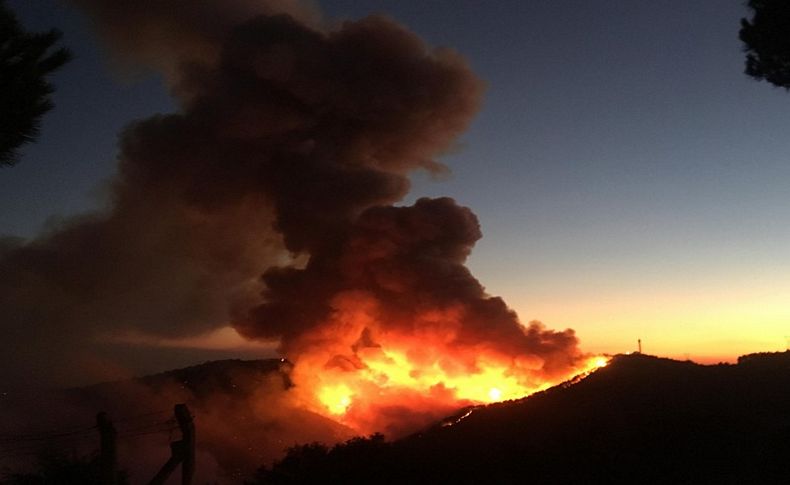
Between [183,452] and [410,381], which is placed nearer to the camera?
[183,452]

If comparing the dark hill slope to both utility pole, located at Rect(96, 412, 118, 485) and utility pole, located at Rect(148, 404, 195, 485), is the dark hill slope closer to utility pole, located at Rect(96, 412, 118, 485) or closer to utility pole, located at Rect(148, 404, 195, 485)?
utility pole, located at Rect(148, 404, 195, 485)

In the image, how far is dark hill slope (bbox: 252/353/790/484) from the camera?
25.6m

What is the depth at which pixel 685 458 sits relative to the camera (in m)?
26.3

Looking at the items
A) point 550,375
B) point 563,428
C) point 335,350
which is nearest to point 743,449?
point 563,428

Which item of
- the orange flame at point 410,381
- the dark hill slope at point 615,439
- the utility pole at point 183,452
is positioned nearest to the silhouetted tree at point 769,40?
the dark hill slope at point 615,439

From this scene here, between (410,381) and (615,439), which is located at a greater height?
(410,381)

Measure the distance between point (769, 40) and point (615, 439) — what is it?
1468 centimetres

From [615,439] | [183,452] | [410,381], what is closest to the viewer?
[183,452]

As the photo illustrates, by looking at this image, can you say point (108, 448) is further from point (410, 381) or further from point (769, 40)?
point (410, 381)

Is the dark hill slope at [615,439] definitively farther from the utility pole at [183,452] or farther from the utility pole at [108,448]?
the utility pole at [108,448]

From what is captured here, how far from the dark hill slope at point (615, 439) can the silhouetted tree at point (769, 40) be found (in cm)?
1133

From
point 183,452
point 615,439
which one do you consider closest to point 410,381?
point 615,439

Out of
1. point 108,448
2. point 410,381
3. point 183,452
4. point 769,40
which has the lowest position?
point 183,452

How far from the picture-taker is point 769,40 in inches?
918
